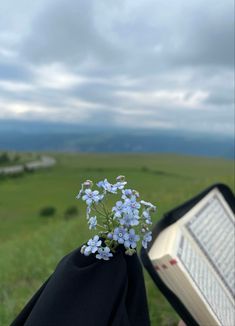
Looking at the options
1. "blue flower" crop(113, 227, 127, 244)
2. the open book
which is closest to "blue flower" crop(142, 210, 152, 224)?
"blue flower" crop(113, 227, 127, 244)

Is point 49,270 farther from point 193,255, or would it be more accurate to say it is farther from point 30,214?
point 30,214

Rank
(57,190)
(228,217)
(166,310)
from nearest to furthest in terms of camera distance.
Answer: (228,217) → (166,310) → (57,190)

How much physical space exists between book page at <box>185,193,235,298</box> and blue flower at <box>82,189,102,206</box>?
5.45 ft

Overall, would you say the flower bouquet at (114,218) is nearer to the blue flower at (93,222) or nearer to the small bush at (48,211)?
the blue flower at (93,222)

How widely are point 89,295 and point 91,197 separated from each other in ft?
1.30

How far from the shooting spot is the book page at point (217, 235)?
3.51 meters

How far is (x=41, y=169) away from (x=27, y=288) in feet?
299

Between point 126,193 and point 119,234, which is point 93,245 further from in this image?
point 126,193

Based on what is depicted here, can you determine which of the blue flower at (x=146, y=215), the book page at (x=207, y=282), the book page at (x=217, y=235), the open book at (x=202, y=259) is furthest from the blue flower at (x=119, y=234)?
the book page at (x=217, y=235)

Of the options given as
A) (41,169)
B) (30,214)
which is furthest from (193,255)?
(41,169)

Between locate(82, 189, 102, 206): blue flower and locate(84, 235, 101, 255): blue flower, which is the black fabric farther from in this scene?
locate(82, 189, 102, 206): blue flower

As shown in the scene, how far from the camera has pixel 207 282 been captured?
317 cm

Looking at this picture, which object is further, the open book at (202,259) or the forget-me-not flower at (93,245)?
the open book at (202,259)

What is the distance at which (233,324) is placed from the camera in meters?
3.34
